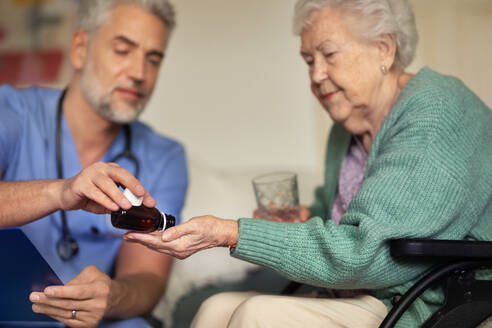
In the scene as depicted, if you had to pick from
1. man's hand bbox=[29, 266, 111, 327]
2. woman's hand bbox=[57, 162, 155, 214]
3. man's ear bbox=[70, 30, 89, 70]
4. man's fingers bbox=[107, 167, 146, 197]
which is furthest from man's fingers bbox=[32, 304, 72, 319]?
man's ear bbox=[70, 30, 89, 70]

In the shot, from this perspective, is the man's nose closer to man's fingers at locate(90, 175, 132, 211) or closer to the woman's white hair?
the woman's white hair

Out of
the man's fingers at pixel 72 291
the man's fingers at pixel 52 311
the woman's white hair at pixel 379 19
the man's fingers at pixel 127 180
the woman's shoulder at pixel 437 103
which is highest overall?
the woman's white hair at pixel 379 19

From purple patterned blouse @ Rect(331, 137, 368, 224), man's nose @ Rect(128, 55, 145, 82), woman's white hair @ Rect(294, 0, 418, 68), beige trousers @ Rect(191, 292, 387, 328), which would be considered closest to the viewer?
beige trousers @ Rect(191, 292, 387, 328)

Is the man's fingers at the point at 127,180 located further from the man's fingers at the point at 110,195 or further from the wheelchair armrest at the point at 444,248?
the wheelchair armrest at the point at 444,248

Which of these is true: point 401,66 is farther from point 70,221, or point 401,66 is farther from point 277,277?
point 70,221

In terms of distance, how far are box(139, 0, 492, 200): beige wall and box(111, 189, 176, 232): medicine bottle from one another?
1.48 metres

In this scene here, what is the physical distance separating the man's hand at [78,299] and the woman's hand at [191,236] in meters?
0.22

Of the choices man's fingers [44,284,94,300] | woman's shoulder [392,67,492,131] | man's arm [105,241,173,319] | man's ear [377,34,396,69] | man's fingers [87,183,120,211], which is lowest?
man's arm [105,241,173,319]

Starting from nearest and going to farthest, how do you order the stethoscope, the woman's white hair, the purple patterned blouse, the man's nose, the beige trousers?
the beige trousers
the woman's white hair
the purple patterned blouse
the stethoscope
the man's nose

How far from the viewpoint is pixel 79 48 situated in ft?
6.11

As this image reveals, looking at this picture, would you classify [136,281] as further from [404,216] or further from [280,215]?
[404,216]

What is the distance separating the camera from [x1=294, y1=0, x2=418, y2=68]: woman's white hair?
4.34 ft

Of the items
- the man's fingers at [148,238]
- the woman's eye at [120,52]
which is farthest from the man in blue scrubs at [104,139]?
the man's fingers at [148,238]

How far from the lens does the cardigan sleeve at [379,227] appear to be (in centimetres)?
105
